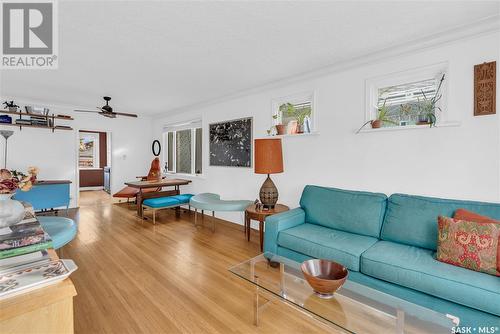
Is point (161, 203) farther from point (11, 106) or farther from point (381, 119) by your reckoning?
point (381, 119)

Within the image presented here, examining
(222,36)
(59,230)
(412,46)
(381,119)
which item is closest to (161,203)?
(59,230)

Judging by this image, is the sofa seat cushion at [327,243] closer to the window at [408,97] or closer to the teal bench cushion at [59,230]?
the window at [408,97]

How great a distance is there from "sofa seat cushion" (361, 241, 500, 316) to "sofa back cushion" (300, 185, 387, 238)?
0.34m

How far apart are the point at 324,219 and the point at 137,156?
578 cm

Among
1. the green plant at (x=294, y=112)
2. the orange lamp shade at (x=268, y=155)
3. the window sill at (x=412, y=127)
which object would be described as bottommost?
the orange lamp shade at (x=268, y=155)

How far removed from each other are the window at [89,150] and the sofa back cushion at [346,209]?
919 centimetres

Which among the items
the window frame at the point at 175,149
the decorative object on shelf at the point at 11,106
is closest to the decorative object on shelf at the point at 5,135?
the decorative object on shelf at the point at 11,106

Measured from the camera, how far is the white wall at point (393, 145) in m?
2.17

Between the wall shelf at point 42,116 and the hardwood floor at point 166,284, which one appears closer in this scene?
the hardwood floor at point 166,284

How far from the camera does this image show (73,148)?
218 inches

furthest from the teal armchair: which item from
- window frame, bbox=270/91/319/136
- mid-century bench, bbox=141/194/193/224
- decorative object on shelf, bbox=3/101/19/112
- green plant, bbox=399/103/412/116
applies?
decorative object on shelf, bbox=3/101/19/112

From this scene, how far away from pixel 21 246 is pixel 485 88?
11.5ft

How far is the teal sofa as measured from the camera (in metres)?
1.56

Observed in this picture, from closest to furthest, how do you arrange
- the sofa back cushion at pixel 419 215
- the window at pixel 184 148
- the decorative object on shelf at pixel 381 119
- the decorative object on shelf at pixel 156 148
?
the sofa back cushion at pixel 419 215, the decorative object on shelf at pixel 381 119, the window at pixel 184 148, the decorative object on shelf at pixel 156 148
